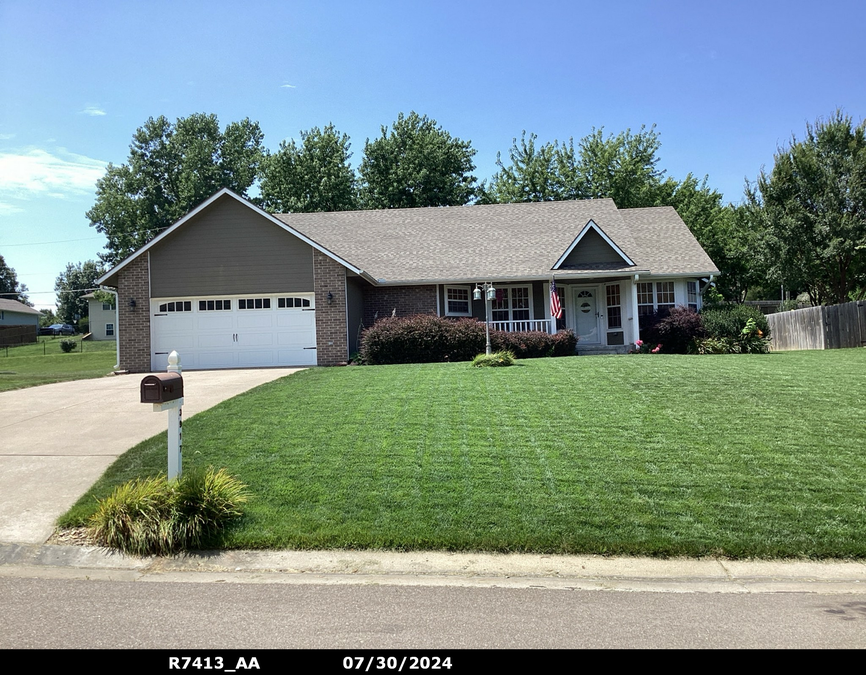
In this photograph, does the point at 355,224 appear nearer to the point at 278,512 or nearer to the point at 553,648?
the point at 278,512

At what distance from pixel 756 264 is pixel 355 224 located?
65.2 feet

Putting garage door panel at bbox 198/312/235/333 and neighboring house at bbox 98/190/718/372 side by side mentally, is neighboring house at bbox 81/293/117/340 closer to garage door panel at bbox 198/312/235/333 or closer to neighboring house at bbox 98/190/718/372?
neighboring house at bbox 98/190/718/372

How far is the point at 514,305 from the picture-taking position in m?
21.9

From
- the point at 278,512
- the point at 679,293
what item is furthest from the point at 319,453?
the point at 679,293

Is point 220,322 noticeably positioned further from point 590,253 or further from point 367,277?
point 590,253

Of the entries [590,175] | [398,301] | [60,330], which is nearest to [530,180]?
[590,175]

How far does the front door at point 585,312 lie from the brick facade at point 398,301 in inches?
205

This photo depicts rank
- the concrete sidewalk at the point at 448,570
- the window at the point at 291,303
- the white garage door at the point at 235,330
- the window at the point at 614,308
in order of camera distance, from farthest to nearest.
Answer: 1. the window at the point at 614,308
2. the window at the point at 291,303
3. the white garage door at the point at 235,330
4. the concrete sidewalk at the point at 448,570

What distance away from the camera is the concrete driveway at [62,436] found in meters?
6.54

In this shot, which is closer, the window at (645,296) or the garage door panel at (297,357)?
the garage door panel at (297,357)

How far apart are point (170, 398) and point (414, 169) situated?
1371 inches

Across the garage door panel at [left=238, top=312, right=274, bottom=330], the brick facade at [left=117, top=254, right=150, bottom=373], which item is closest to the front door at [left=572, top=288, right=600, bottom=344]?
the garage door panel at [left=238, top=312, right=274, bottom=330]

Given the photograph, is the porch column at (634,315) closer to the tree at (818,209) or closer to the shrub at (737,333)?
the shrub at (737,333)

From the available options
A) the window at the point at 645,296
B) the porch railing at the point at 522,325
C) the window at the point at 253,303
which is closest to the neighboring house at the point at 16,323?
the window at the point at 253,303
